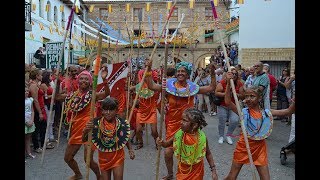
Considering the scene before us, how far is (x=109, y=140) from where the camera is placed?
4793 mm

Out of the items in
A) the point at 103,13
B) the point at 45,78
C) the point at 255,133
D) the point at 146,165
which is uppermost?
the point at 103,13

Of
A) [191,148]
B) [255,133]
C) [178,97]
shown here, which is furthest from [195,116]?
[178,97]

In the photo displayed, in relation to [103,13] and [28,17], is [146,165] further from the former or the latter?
[103,13]

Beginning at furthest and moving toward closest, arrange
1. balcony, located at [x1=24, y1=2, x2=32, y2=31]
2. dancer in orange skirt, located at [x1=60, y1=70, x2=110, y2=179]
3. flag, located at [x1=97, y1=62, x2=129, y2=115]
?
balcony, located at [x1=24, y1=2, x2=32, y2=31] → flag, located at [x1=97, y1=62, x2=129, y2=115] → dancer in orange skirt, located at [x1=60, y1=70, x2=110, y2=179]

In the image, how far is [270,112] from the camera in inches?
201

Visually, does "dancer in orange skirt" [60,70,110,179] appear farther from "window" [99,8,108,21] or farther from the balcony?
"window" [99,8,108,21]

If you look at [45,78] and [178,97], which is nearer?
[178,97]

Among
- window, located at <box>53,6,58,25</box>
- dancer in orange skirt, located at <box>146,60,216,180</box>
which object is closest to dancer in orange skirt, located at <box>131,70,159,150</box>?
dancer in orange skirt, located at <box>146,60,216,180</box>

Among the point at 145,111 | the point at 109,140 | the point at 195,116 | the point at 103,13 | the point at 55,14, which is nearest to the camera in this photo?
the point at 195,116

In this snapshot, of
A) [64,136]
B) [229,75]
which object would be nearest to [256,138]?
[229,75]

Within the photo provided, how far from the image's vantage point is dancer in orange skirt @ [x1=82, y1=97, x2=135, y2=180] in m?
4.77
